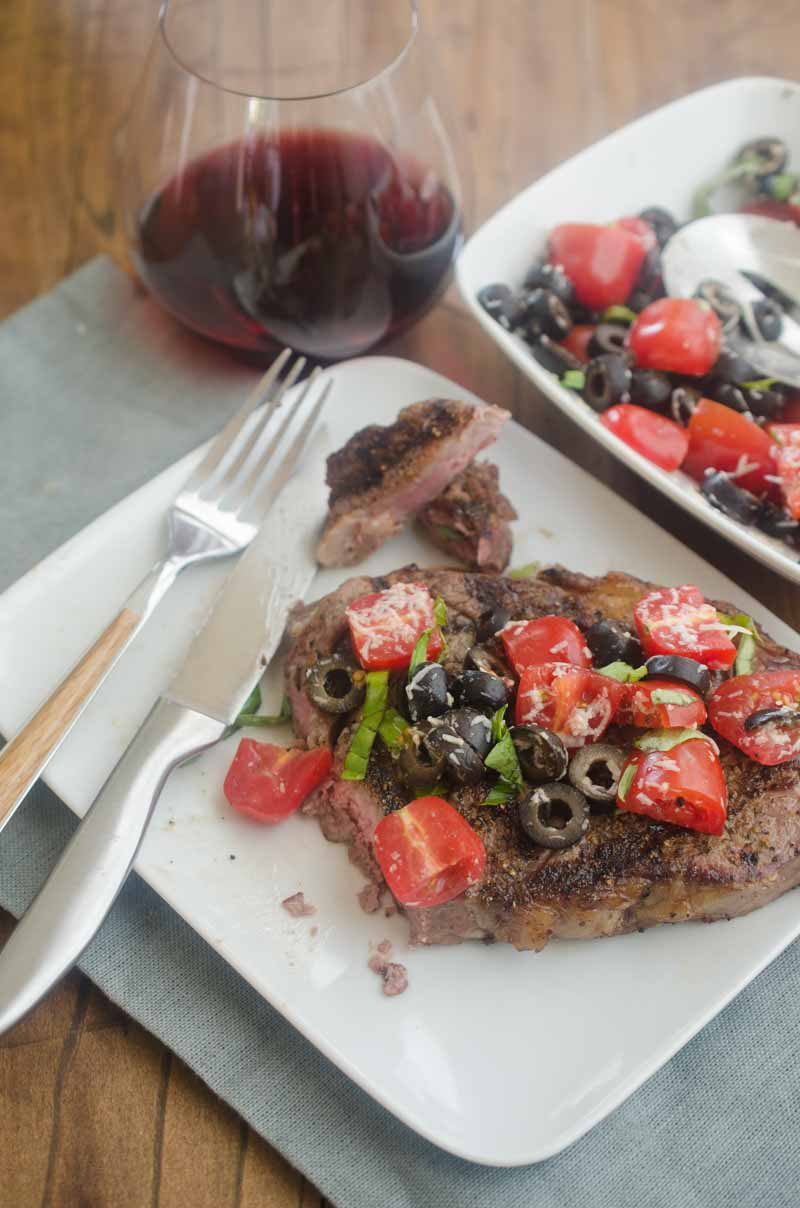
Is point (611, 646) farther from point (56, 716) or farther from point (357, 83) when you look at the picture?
point (357, 83)

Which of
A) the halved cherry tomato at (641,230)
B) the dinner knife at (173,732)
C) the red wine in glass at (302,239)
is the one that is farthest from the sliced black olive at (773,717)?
the halved cherry tomato at (641,230)

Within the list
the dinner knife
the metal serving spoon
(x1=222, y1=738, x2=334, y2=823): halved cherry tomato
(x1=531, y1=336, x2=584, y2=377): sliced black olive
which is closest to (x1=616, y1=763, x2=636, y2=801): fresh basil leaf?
(x1=222, y1=738, x2=334, y2=823): halved cherry tomato

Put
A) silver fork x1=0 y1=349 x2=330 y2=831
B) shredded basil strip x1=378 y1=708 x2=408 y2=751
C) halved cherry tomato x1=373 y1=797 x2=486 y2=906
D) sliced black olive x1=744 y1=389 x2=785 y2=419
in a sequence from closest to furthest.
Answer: halved cherry tomato x1=373 y1=797 x2=486 y2=906 → shredded basil strip x1=378 y1=708 x2=408 y2=751 → silver fork x1=0 y1=349 x2=330 y2=831 → sliced black olive x1=744 y1=389 x2=785 y2=419

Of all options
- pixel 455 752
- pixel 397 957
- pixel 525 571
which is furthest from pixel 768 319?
pixel 397 957

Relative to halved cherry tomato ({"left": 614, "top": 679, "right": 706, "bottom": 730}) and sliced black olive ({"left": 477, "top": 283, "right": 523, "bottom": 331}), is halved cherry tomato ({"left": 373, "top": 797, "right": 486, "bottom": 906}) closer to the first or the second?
halved cherry tomato ({"left": 614, "top": 679, "right": 706, "bottom": 730})

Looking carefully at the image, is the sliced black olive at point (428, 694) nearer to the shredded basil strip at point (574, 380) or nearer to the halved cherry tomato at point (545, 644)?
the halved cherry tomato at point (545, 644)
